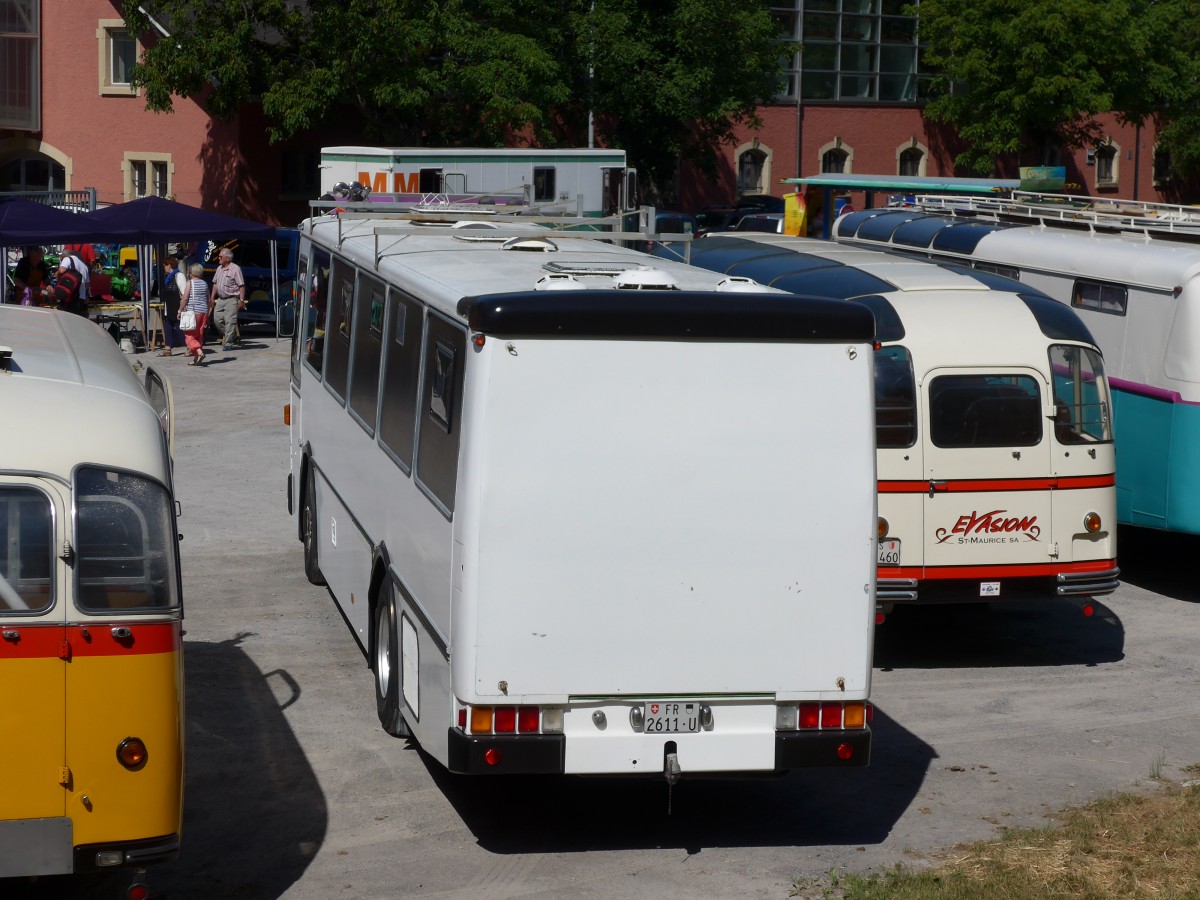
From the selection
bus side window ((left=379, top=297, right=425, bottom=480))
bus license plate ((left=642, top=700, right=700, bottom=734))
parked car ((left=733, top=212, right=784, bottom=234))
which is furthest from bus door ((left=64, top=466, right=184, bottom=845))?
parked car ((left=733, top=212, right=784, bottom=234))

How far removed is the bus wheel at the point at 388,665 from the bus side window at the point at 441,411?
1166 millimetres

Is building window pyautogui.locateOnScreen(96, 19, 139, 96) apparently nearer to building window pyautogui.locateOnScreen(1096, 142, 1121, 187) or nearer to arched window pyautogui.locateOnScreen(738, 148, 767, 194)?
arched window pyautogui.locateOnScreen(738, 148, 767, 194)

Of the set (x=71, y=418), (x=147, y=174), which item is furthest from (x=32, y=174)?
(x=71, y=418)

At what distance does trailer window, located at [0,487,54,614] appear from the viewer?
601 cm

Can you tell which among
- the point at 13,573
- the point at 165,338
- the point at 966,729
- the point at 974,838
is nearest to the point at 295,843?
the point at 13,573

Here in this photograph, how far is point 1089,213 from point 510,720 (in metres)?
10.5

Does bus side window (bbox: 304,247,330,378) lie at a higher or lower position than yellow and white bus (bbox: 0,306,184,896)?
higher

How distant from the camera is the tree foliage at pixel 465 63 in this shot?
34406 mm

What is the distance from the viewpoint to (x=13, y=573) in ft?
19.8

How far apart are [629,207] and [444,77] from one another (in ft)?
22.9

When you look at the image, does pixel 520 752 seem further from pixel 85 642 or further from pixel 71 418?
pixel 71 418

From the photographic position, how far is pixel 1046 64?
157 ft

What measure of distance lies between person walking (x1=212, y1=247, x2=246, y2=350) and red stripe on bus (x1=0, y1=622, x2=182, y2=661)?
2208cm

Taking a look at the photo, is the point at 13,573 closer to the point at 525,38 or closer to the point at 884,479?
the point at 884,479
